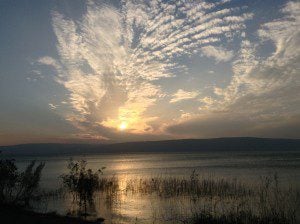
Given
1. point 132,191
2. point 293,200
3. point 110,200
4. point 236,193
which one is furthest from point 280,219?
point 132,191

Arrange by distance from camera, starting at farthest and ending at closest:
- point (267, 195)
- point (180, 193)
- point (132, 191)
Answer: point (132, 191)
point (180, 193)
point (267, 195)

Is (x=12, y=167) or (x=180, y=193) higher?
(x=12, y=167)

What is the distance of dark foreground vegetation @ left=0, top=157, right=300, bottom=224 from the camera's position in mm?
21719

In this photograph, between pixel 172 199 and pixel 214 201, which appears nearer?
pixel 214 201

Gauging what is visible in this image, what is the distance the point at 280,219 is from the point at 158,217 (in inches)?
346

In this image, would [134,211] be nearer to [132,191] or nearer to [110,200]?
[110,200]

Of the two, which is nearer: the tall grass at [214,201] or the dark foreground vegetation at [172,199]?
the dark foreground vegetation at [172,199]

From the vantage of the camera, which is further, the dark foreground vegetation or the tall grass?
the tall grass

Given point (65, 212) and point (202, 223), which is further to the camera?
point (65, 212)

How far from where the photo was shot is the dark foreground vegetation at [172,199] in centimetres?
2172

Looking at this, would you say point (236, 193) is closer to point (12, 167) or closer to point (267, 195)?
point (267, 195)

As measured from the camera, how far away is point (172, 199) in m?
33.9

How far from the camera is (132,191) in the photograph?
135 ft

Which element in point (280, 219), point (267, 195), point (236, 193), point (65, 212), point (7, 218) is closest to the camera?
point (7, 218)
